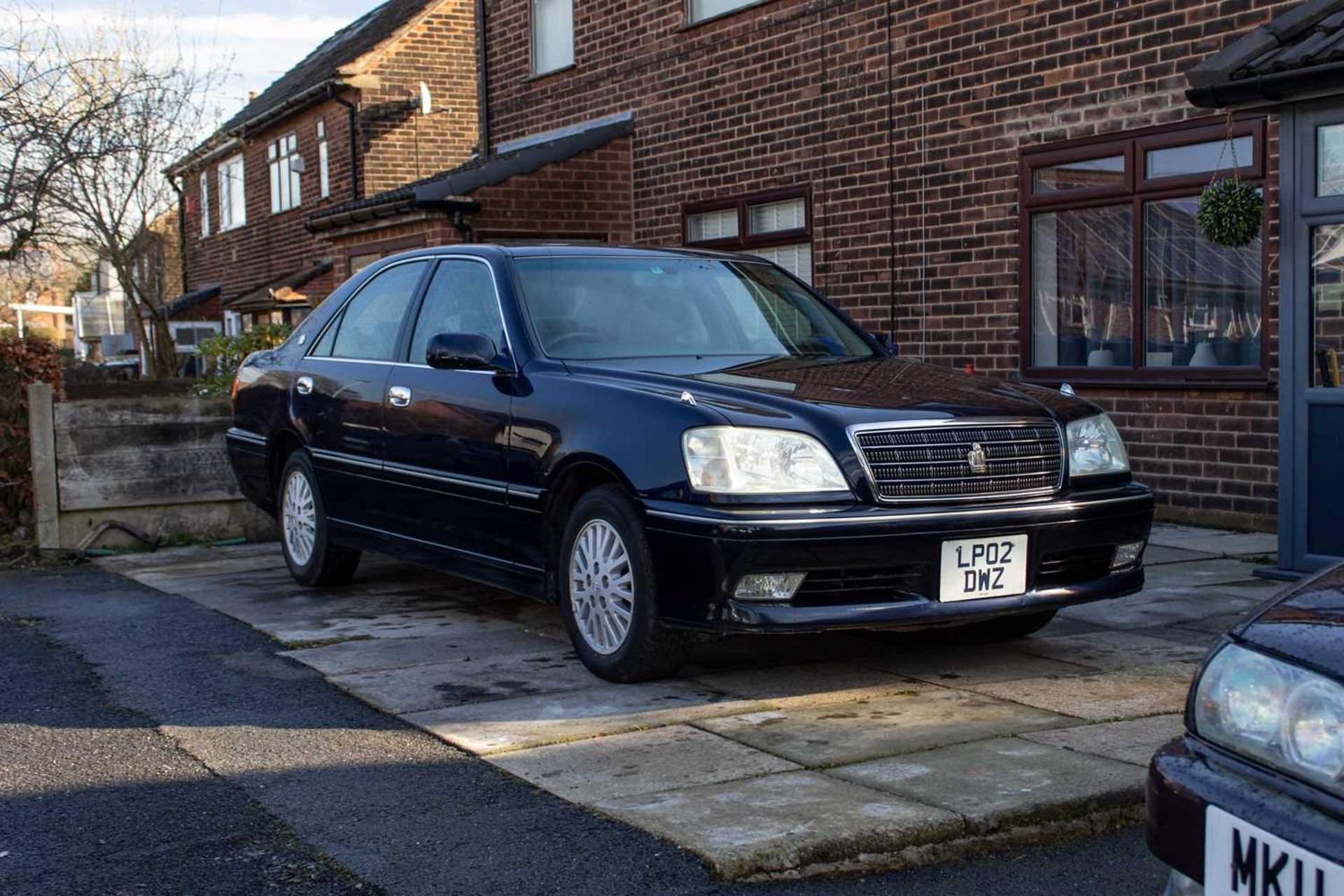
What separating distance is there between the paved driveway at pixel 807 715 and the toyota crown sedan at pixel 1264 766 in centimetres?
123

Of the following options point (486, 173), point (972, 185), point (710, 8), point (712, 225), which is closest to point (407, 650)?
point (972, 185)

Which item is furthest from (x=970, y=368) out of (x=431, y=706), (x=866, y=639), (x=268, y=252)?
(x=268, y=252)

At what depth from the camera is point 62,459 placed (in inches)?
380

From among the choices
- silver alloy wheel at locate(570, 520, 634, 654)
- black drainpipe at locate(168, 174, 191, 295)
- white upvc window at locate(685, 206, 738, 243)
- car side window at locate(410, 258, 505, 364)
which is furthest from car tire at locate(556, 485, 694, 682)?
black drainpipe at locate(168, 174, 191, 295)

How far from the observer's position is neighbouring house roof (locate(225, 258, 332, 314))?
2534 cm

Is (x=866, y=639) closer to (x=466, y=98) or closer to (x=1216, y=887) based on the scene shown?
(x=1216, y=887)

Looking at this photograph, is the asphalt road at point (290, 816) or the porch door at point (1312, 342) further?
the porch door at point (1312, 342)

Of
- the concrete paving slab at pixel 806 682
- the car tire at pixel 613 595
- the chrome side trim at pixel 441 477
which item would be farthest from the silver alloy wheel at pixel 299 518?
the concrete paving slab at pixel 806 682

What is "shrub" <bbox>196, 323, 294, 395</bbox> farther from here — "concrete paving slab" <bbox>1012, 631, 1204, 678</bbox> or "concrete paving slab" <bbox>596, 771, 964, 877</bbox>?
"concrete paving slab" <bbox>596, 771, 964, 877</bbox>

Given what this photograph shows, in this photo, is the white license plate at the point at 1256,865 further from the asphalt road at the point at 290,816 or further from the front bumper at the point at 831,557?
the front bumper at the point at 831,557

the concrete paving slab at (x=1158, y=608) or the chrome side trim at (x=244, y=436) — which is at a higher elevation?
the chrome side trim at (x=244, y=436)

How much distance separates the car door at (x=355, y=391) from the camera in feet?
23.5

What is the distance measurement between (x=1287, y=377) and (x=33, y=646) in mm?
6078

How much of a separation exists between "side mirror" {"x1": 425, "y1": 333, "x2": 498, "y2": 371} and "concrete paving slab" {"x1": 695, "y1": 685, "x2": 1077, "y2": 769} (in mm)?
1912
